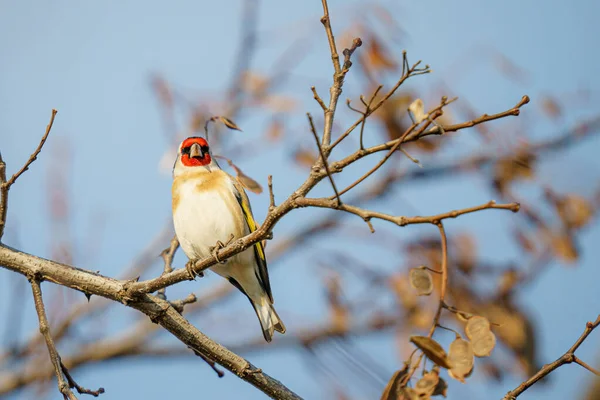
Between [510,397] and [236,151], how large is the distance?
478cm

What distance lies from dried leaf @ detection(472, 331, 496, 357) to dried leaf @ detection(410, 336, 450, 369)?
0.11 meters

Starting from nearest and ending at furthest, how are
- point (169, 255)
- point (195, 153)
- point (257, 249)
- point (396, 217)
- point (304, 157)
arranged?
point (396, 217) → point (169, 255) → point (257, 249) → point (195, 153) → point (304, 157)

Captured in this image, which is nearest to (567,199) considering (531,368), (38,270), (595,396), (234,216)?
(531,368)

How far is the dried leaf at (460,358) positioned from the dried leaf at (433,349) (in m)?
0.02

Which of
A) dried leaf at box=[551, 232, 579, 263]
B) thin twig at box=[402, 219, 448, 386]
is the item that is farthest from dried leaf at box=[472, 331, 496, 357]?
dried leaf at box=[551, 232, 579, 263]

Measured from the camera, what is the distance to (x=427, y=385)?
97.4 inches

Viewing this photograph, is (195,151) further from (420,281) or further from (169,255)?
(420,281)

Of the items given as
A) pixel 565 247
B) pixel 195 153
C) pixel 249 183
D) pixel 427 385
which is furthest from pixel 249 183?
pixel 565 247

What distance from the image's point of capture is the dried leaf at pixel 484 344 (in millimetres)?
2381

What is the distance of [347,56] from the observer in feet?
9.67

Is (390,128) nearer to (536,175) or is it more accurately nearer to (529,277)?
(536,175)

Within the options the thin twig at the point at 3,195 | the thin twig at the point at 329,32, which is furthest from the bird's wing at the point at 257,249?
the thin twig at the point at 329,32

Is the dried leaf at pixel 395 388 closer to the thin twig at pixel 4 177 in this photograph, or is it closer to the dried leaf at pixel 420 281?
the dried leaf at pixel 420 281

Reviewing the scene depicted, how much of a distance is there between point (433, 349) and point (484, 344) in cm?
18
